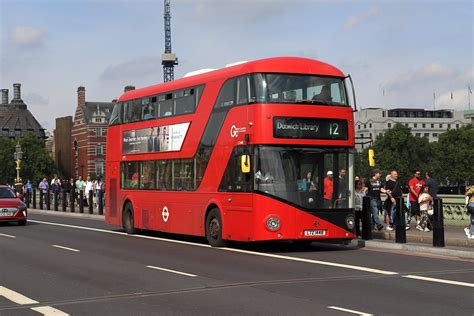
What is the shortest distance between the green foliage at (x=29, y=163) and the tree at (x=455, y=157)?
247 feet

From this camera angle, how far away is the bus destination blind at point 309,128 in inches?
622

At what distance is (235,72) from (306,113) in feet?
6.56

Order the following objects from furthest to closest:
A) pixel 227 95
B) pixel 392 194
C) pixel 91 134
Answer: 1. pixel 91 134
2. pixel 392 194
3. pixel 227 95

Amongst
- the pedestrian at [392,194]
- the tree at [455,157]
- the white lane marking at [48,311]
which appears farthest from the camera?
the tree at [455,157]

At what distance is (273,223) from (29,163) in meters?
133

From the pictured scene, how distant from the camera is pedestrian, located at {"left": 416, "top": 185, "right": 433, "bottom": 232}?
66.4 feet

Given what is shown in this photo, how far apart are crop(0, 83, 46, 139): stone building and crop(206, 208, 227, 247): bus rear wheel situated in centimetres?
15952

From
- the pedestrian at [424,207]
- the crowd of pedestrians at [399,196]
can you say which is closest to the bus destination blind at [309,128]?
the crowd of pedestrians at [399,196]

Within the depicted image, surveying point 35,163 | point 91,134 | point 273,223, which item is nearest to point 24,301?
point 273,223

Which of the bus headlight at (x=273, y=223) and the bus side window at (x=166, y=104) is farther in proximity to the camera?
the bus side window at (x=166, y=104)

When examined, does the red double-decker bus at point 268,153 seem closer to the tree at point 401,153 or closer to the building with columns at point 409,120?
the tree at point 401,153

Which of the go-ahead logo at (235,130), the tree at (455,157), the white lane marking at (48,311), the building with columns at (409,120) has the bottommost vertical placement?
the white lane marking at (48,311)

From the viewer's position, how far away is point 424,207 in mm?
20297

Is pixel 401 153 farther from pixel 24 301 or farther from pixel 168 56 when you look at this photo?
pixel 24 301
